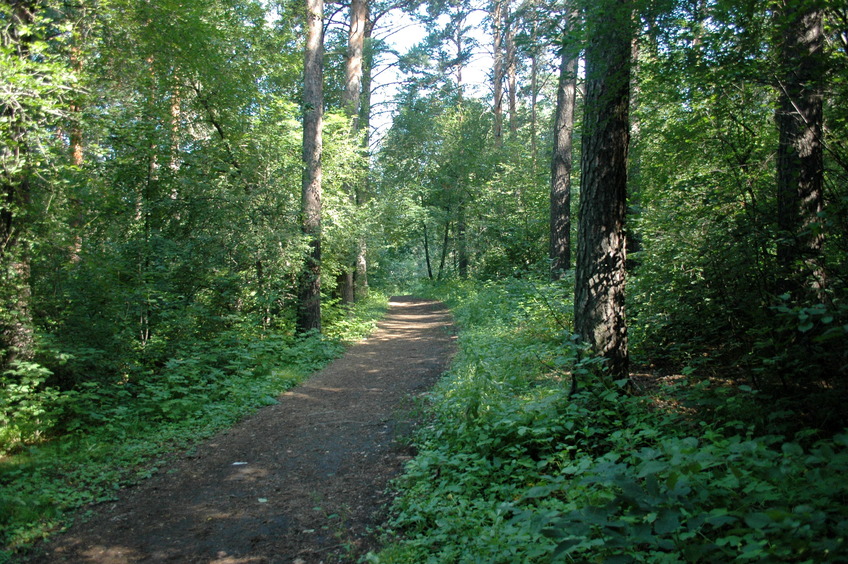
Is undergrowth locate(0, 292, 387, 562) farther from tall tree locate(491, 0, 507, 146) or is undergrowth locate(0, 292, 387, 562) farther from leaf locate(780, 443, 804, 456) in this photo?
tall tree locate(491, 0, 507, 146)

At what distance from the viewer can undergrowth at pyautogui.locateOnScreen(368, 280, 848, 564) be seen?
6.77 feet

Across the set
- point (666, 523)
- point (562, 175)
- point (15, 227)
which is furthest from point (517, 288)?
point (666, 523)

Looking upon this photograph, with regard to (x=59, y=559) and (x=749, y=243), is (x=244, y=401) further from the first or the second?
(x=749, y=243)

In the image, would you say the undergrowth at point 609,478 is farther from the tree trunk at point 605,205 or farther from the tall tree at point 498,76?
the tall tree at point 498,76

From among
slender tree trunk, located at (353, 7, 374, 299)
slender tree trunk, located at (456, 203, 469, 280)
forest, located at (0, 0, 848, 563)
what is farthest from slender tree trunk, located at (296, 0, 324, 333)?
slender tree trunk, located at (456, 203, 469, 280)

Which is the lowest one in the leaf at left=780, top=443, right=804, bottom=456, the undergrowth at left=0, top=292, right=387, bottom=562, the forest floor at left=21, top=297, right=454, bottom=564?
the forest floor at left=21, top=297, right=454, bottom=564

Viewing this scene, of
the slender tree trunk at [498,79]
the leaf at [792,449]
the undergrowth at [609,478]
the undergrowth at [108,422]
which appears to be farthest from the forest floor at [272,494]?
the slender tree trunk at [498,79]

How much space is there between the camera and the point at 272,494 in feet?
14.8

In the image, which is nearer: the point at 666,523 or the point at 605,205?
the point at 666,523

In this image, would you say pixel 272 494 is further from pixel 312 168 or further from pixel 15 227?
pixel 312 168

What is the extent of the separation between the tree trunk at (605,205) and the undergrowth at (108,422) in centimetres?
481

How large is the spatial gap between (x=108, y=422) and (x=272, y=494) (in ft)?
9.76

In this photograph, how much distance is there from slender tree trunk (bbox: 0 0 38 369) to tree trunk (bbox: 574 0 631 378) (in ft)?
22.1

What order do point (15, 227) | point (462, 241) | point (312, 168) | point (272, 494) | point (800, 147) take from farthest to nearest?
point (462, 241) < point (312, 168) < point (15, 227) < point (800, 147) < point (272, 494)
